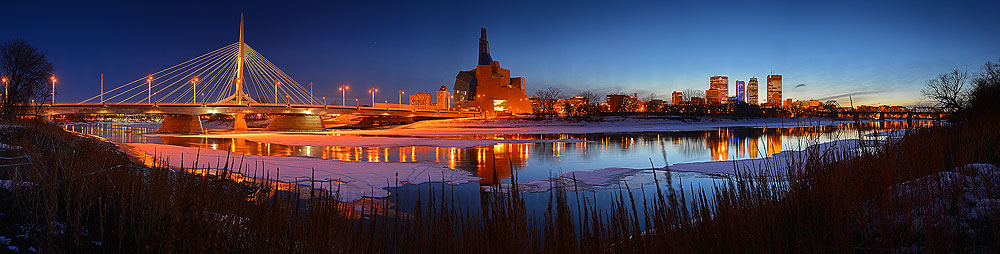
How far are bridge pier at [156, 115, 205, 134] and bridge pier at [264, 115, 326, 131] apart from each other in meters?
10.8

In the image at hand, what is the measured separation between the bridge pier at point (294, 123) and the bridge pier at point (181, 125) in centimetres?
1076

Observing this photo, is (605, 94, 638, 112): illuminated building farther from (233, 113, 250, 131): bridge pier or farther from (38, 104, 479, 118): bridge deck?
(233, 113, 250, 131): bridge pier

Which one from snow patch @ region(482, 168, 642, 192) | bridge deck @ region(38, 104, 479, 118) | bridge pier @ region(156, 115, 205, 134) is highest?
bridge deck @ region(38, 104, 479, 118)

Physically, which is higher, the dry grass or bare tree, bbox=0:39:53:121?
bare tree, bbox=0:39:53:121

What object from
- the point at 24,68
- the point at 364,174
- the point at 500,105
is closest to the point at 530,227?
the point at 364,174

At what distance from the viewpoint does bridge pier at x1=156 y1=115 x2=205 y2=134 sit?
67500 mm

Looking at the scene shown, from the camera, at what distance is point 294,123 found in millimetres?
78938

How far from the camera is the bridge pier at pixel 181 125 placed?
67.5 meters

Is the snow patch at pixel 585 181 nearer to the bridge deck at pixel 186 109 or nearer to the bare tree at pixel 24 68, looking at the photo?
the bare tree at pixel 24 68

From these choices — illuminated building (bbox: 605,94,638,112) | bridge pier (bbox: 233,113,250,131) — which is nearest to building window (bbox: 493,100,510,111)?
illuminated building (bbox: 605,94,638,112)

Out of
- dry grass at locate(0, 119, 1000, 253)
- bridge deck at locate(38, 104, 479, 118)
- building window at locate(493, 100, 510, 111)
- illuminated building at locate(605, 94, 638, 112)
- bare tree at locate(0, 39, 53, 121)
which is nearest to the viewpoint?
dry grass at locate(0, 119, 1000, 253)

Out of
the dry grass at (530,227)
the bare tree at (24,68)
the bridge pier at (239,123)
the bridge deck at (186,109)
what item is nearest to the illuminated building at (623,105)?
the bridge deck at (186,109)

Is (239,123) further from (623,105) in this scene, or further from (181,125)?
(623,105)

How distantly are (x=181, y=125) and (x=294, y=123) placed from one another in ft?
52.2
